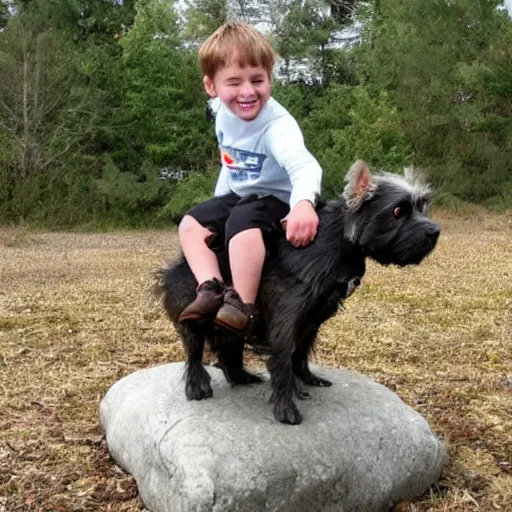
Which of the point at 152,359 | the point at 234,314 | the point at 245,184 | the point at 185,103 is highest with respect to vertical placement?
the point at 185,103

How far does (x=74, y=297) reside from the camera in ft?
24.6

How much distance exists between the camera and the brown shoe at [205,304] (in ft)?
10.2

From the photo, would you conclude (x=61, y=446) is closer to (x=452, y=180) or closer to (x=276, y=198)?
(x=276, y=198)

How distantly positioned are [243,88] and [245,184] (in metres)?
0.42

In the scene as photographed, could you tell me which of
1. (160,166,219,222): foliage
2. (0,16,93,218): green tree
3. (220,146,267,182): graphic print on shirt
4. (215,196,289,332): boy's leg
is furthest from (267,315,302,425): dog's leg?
(0,16,93,218): green tree

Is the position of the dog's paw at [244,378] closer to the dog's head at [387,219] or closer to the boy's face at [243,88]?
the dog's head at [387,219]

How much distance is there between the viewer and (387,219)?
9.80ft

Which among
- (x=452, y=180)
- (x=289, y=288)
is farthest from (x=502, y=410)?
A: (x=452, y=180)

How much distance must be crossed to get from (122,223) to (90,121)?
102 inches

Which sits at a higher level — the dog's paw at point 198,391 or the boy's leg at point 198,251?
the boy's leg at point 198,251

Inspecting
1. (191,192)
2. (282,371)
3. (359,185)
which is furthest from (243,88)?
(191,192)

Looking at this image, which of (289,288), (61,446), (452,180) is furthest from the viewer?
(452,180)

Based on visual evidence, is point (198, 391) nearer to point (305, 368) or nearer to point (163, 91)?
point (305, 368)

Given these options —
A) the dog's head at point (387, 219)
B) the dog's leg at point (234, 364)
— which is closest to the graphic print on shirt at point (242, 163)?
Answer: the dog's head at point (387, 219)
